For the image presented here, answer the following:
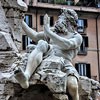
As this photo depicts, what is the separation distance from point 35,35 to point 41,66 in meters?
1.10

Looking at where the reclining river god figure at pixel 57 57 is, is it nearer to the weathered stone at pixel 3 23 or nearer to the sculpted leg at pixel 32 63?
the sculpted leg at pixel 32 63

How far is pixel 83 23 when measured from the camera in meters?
40.4

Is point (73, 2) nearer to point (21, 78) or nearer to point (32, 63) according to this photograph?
point (32, 63)

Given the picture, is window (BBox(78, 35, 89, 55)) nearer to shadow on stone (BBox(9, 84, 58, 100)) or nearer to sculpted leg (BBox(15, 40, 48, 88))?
shadow on stone (BBox(9, 84, 58, 100))

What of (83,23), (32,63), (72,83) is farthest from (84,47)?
(32,63)

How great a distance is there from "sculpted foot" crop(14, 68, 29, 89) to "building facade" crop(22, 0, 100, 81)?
31187mm

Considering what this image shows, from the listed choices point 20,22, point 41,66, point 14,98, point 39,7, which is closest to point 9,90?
point 14,98

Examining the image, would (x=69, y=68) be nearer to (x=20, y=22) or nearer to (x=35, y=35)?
(x=35, y=35)

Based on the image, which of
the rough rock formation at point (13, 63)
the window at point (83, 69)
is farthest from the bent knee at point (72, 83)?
the window at point (83, 69)

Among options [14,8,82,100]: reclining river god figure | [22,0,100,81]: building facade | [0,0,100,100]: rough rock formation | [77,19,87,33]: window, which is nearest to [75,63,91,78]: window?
[22,0,100,81]: building facade

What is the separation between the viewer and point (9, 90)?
285 inches

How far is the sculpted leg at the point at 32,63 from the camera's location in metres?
6.74

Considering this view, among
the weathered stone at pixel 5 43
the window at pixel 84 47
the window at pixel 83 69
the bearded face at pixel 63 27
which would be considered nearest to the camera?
the bearded face at pixel 63 27

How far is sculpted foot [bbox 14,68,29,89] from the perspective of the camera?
21.6 feet
